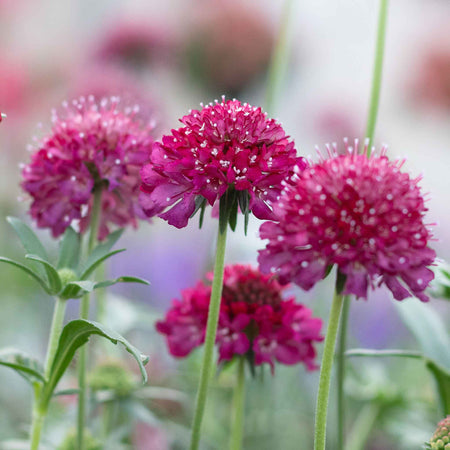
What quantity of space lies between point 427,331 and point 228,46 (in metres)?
1.26

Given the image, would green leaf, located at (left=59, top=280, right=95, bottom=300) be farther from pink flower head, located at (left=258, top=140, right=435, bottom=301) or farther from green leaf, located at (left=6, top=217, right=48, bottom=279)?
pink flower head, located at (left=258, top=140, right=435, bottom=301)

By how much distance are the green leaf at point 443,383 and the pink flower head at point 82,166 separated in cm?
37

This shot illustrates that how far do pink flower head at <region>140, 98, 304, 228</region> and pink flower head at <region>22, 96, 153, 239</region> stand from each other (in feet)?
0.37

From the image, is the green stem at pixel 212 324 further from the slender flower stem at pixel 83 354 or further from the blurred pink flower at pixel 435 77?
the blurred pink flower at pixel 435 77

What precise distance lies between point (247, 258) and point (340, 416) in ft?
2.18

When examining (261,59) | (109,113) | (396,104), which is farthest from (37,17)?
(109,113)

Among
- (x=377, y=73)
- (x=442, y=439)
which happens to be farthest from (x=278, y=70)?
(x=442, y=439)

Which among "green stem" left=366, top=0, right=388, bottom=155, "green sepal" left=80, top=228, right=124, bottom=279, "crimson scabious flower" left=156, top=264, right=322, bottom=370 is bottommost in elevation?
"crimson scabious flower" left=156, top=264, right=322, bottom=370

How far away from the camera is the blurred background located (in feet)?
4.14

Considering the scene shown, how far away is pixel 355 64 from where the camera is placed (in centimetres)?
279

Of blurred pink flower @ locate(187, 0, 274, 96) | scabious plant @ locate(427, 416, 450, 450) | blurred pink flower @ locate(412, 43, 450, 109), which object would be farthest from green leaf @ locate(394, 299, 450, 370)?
blurred pink flower @ locate(412, 43, 450, 109)

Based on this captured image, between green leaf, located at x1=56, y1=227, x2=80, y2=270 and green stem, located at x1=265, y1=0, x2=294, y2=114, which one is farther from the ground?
green stem, located at x1=265, y1=0, x2=294, y2=114

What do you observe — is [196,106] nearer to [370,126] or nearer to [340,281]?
[370,126]

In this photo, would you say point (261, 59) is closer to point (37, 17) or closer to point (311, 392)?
point (311, 392)
